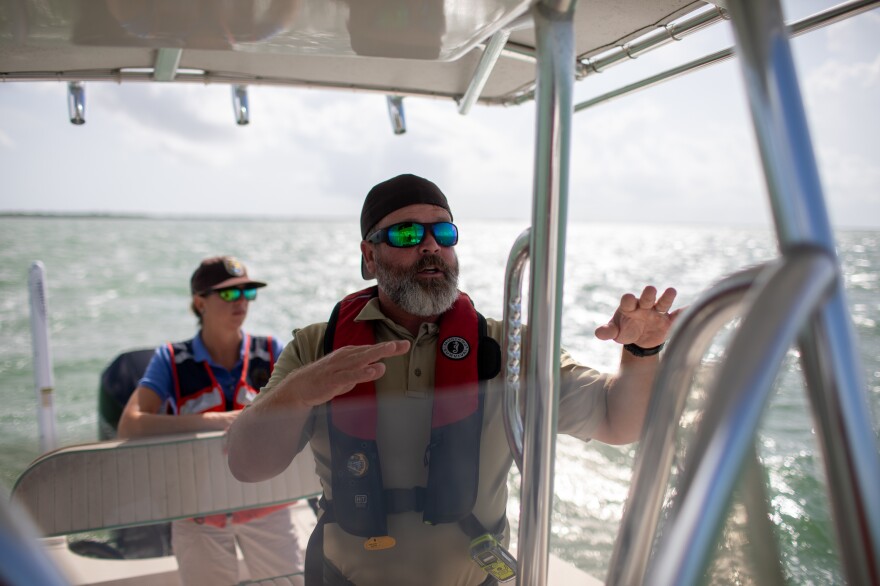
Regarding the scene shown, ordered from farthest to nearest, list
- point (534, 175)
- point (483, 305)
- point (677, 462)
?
point (483, 305), point (534, 175), point (677, 462)

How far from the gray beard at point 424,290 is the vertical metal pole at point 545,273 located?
686mm

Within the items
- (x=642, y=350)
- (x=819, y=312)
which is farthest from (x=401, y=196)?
(x=819, y=312)

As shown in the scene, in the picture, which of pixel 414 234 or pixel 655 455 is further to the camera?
pixel 414 234

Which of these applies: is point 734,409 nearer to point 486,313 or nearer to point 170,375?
point 170,375

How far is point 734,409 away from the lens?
475 millimetres

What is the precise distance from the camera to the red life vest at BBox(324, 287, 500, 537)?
133 centimetres

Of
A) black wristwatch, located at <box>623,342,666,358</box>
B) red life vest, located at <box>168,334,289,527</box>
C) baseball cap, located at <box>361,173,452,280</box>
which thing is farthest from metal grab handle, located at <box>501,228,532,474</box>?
red life vest, located at <box>168,334,289,527</box>

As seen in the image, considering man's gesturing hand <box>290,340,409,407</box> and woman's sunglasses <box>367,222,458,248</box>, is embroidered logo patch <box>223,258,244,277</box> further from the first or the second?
man's gesturing hand <box>290,340,409,407</box>

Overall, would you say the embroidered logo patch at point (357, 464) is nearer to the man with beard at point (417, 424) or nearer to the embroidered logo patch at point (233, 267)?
the man with beard at point (417, 424)

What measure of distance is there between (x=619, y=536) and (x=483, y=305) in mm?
14875

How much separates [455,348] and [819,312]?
1.00 meters

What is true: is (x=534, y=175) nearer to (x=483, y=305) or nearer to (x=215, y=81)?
(x=215, y=81)

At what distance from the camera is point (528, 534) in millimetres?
874

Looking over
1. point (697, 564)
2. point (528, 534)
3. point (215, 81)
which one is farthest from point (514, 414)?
point (215, 81)
